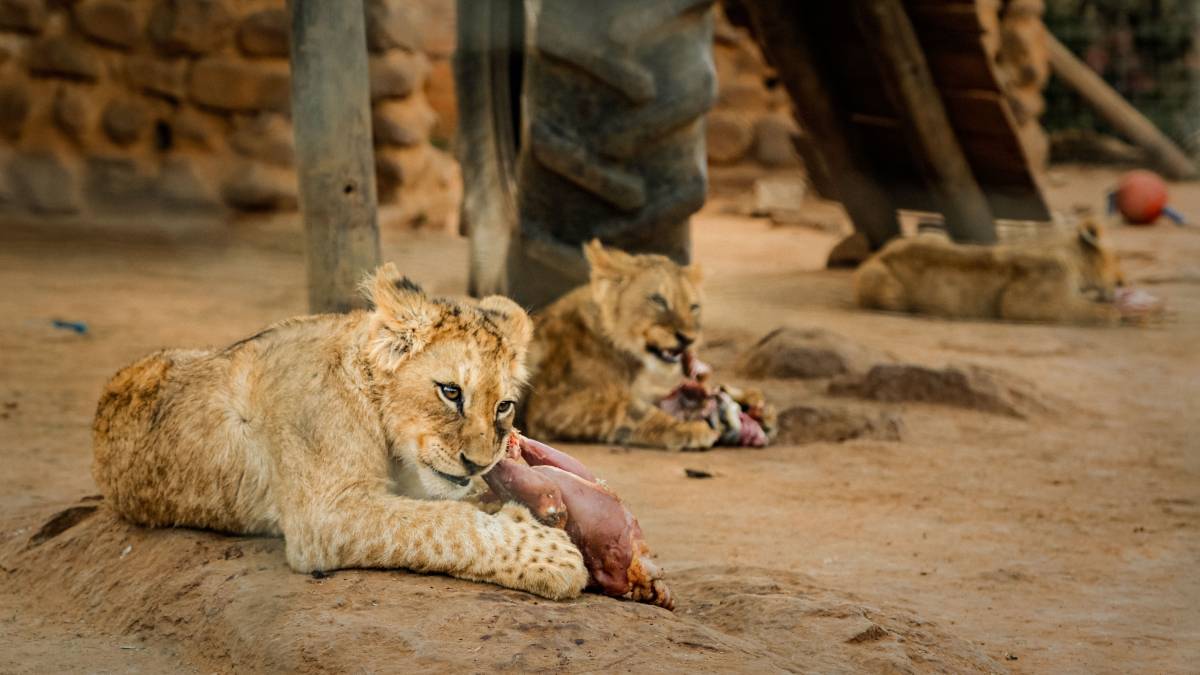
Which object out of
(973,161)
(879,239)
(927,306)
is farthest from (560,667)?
(879,239)

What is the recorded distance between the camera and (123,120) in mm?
11219

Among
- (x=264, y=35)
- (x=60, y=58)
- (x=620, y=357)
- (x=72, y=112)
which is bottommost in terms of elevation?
(x=620, y=357)

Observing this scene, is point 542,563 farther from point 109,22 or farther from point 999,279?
point 109,22

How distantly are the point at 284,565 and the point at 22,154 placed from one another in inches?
330

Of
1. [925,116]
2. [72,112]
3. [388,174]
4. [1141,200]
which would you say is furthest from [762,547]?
[1141,200]

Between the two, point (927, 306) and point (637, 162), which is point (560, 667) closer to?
point (637, 162)

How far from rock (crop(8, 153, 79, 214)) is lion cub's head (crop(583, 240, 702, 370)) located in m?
6.22

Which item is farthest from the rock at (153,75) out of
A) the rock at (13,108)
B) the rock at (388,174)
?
the rock at (388,174)

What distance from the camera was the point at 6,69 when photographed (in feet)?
35.4

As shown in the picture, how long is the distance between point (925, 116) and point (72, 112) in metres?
6.54

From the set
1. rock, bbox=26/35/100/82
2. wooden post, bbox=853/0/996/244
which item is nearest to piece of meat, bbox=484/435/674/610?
wooden post, bbox=853/0/996/244

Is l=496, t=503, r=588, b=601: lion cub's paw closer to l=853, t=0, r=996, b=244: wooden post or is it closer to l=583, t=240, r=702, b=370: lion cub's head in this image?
l=583, t=240, r=702, b=370: lion cub's head

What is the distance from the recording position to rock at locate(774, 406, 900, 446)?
243 inches

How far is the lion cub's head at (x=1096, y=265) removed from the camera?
962cm
